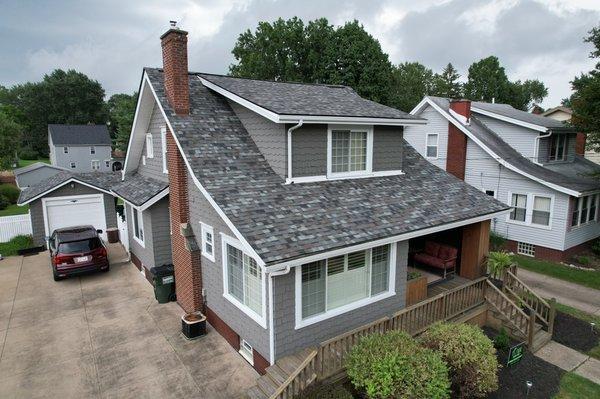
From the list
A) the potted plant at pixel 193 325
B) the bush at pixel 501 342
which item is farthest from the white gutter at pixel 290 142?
the bush at pixel 501 342

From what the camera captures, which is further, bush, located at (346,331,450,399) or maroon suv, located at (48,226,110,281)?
maroon suv, located at (48,226,110,281)

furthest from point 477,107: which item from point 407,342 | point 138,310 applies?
point 138,310

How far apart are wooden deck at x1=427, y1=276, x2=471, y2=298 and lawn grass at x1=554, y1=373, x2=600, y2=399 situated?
130 inches

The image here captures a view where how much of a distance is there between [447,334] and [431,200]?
4.37 meters

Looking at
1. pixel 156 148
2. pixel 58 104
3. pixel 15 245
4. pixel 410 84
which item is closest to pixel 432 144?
pixel 156 148

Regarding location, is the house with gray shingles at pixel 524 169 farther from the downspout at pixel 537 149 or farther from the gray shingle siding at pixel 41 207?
the gray shingle siding at pixel 41 207

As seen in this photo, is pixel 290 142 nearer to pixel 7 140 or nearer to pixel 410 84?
pixel 7 140

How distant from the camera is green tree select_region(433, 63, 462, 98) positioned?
62625 millimetres

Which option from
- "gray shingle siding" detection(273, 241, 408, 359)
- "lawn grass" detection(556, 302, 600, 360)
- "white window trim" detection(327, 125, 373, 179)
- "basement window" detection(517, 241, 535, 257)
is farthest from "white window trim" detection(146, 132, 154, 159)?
"basement window" detection(517, 241, 535, 257)

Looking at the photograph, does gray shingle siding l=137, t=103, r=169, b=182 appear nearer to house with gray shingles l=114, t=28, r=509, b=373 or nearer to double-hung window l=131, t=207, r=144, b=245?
house with gray shingles l=114, t=28, r=509, b=373

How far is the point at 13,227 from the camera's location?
63.2ft

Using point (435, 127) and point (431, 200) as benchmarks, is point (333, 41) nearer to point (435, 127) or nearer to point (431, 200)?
point (435, 127)

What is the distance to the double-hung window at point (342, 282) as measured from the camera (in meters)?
8.29

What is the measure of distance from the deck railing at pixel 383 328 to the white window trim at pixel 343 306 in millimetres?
767
